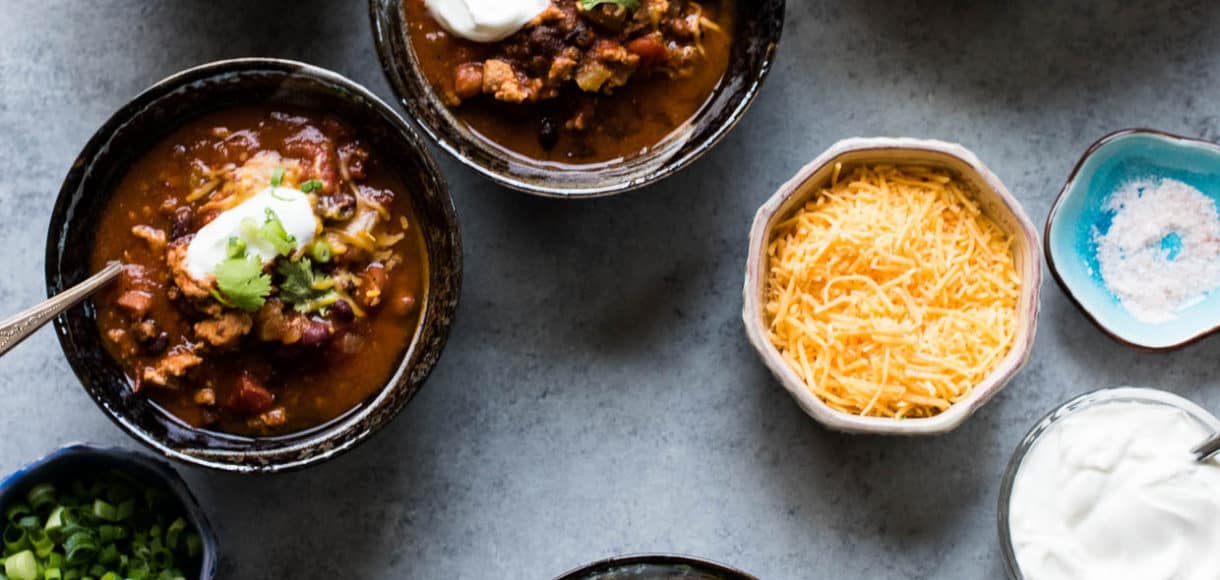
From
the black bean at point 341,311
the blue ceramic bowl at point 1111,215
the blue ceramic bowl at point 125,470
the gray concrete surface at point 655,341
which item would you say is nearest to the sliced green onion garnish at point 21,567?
the blue ceramic bowl at point 125,470

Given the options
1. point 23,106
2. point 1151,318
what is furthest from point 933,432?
point 23,106

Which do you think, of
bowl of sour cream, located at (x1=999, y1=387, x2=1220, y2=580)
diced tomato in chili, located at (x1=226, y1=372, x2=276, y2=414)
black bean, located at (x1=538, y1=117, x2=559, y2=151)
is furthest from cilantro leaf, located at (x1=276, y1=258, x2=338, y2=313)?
bowl of sour cream, located at (x1=999, y1=387, x2=1220, y2=580)

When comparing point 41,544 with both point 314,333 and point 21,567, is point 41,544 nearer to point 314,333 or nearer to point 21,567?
point 21,567

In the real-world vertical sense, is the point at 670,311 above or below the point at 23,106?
below

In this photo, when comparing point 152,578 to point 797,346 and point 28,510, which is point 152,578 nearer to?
point 28,510

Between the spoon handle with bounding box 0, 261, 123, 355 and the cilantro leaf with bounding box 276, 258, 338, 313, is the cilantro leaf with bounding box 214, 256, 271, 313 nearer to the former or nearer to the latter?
the cilantro leaf with bounding box 276, 258, 338, 313

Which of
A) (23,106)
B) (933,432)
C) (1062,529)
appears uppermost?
(23,106)

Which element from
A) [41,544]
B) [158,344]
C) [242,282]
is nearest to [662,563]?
[242,282]
